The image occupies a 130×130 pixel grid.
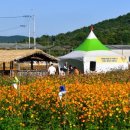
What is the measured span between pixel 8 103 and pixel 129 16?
112402 millimetres

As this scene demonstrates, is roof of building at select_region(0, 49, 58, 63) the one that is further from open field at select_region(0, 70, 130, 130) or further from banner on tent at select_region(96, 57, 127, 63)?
open field at select_region(0, 70, 130, 130)

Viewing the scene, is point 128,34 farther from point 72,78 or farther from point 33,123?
point 33,123

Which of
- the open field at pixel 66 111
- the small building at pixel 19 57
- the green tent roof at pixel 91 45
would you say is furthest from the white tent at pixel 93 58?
the open field at pixel 66 111

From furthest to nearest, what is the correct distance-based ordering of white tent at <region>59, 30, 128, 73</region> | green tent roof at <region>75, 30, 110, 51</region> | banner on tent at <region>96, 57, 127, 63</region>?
green tent roof at <region>75, 30, 110, 51</region> → banner on tent at <region>96, 57, 127, 63</region> → white tent at <region>59, 30, 128, 73</region>

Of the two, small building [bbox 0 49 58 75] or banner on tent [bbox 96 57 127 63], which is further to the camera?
banner on tent [bbox 96 57 127 63]

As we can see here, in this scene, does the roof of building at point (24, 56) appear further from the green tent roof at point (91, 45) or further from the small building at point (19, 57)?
the green tent roof at point (91, 45)

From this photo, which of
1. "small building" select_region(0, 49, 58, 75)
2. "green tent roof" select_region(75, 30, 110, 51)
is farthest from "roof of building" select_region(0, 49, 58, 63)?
"green tent roof" select_region(75, 30, 110, 51)

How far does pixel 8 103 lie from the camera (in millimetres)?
10836

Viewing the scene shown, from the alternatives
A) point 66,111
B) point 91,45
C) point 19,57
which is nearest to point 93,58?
point 91,45

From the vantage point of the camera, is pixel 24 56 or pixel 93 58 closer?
pixel 24 56

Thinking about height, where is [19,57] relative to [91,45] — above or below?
below

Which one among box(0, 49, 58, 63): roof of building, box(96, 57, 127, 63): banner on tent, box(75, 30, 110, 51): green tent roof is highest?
box(75, 30, 110, 51): green tent roof

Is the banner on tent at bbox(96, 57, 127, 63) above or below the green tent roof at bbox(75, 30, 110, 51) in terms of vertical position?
below

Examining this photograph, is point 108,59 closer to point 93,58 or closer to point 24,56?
point 93,58
